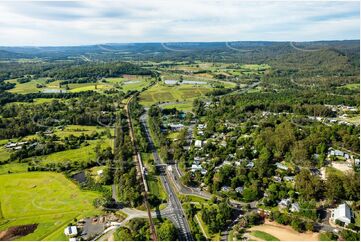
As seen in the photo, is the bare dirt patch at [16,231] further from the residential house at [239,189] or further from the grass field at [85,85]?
the grass field at [85,85]

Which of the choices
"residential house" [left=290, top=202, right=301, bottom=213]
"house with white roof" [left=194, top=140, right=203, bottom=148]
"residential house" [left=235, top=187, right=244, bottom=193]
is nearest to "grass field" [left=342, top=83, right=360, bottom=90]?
"house with white roof" [left=194, top=140, right=203, bottom=148]

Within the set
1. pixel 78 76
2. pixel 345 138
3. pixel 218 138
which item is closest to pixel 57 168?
pixel 218 138

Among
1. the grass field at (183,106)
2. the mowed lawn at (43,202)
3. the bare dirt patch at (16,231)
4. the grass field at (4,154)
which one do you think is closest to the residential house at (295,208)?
the mowed lawn at (43,202)

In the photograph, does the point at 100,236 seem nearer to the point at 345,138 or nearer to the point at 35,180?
the point at 35,180

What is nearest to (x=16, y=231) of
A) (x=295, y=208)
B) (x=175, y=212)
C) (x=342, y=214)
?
(x=175, y=212)

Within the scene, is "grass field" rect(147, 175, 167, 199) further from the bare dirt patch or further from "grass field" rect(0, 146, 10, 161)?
"grass field" rect(0, 146, 10, 161)

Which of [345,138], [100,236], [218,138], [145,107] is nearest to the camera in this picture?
[100,236]

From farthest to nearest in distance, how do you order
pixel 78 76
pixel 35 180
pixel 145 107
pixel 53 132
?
pixel 78 76
pixel 145 107
pixel 53 132
pixel 35 180

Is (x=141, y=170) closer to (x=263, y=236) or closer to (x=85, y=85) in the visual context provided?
(x=263, y=236)
